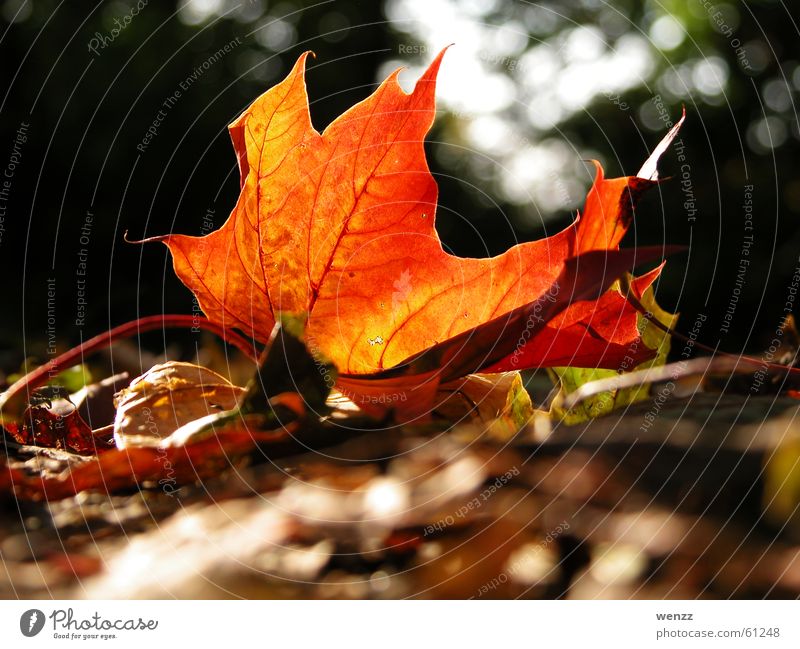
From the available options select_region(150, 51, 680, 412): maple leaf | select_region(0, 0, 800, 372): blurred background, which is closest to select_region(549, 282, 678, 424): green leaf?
select_region(150, 51, 680, 412): maple leaf

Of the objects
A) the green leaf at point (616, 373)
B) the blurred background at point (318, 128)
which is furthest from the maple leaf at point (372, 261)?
the blurred background at point (318, 128)

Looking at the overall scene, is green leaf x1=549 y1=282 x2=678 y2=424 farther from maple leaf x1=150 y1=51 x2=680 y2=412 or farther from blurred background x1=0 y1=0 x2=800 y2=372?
blurred background x1=0 y1=0 x2=800 y2=372

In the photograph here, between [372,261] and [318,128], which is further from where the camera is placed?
[318,128]

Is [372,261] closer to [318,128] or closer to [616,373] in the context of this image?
[616,373]
